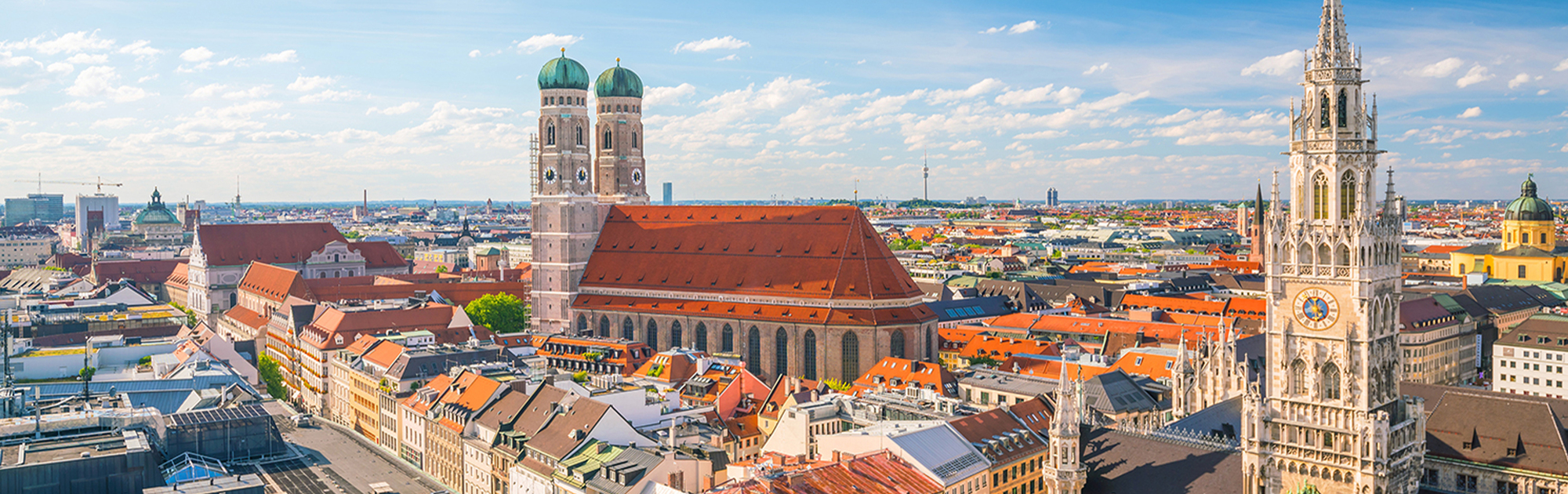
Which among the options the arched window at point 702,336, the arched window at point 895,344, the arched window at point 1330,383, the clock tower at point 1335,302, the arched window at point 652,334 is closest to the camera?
the clock tower at point 1335,302

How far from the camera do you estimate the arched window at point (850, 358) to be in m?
112

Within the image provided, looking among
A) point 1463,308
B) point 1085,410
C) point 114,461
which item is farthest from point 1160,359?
point 114,461

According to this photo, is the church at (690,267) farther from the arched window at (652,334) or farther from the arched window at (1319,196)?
the arched window at (1319,196)

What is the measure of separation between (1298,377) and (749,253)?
261ft

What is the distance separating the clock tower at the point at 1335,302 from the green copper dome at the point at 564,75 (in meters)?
94.8

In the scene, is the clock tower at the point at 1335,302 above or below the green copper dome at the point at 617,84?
below

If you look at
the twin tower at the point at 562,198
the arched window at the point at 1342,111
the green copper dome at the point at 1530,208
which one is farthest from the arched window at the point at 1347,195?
the green copper dome at the point at 1530,208

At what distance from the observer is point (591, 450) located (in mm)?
71125

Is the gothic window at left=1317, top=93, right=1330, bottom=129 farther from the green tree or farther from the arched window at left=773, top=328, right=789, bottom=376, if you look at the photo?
the green tree

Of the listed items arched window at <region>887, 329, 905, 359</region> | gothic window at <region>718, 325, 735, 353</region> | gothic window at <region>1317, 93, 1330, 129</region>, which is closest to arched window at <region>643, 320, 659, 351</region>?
gothic window at <region>718, 325, 735, 353</region>

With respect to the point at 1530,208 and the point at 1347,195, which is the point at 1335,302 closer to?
the point at 1347,195

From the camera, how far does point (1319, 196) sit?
44156mm

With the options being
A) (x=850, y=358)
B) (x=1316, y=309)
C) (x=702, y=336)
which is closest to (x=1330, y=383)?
(x=1316, y=309)

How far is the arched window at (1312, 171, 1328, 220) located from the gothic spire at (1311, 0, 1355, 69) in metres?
3.72
